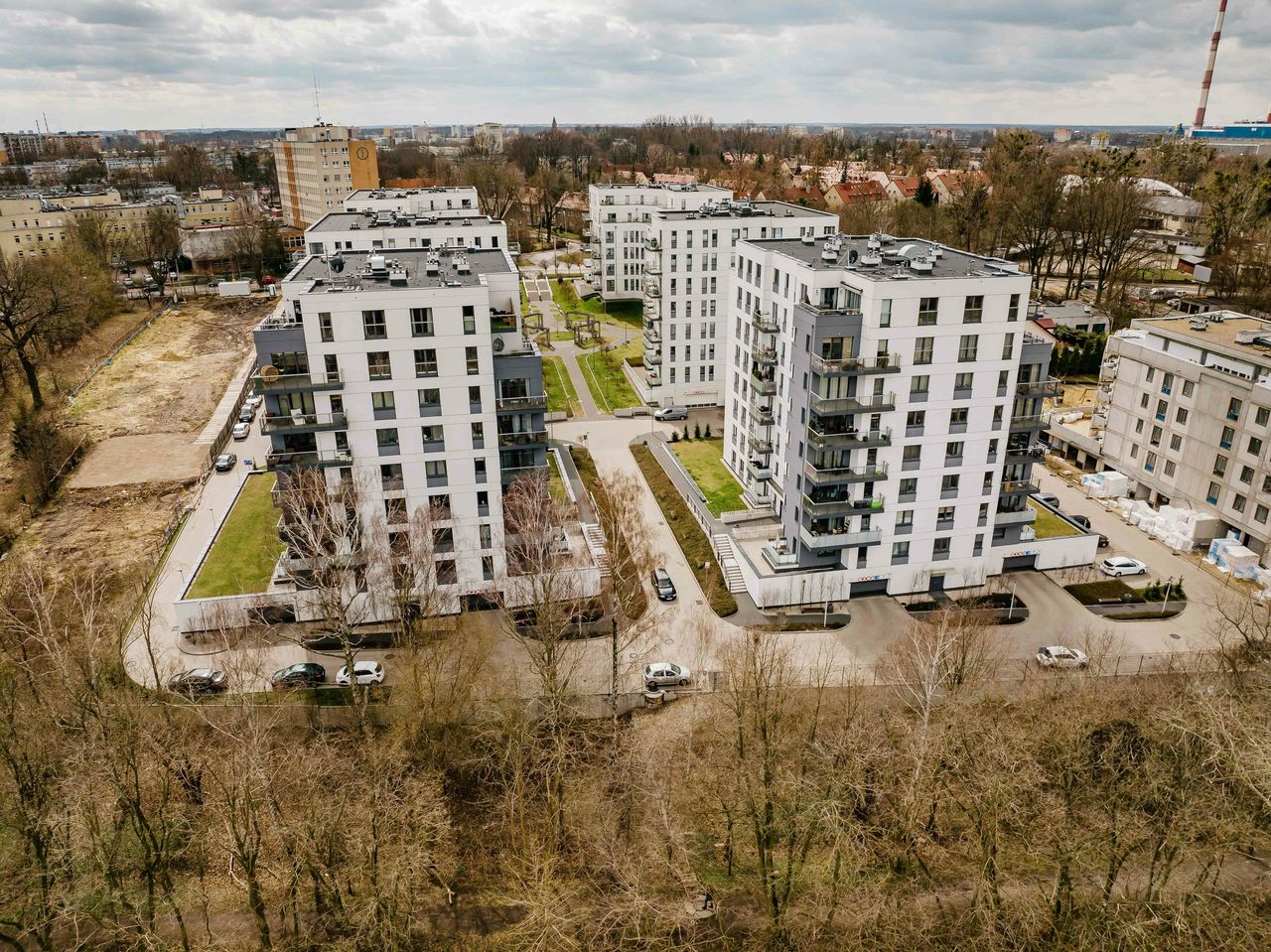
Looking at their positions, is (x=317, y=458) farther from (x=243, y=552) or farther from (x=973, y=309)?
(x=973, y=309)

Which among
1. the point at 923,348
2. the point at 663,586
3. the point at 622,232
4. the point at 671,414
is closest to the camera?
the point at 923,348

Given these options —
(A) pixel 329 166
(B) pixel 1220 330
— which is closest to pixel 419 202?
(B) pixel 1220 330

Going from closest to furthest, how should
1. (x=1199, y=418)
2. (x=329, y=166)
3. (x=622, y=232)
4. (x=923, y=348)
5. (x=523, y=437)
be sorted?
1. (x=923, y=348)
2. (x=523, y=437)
3. (x=1199, y=418)
4. (x=622, y=232)
5. (x=329, y=166)

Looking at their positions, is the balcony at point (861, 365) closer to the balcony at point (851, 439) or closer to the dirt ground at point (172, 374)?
the balcony at point (851, 439)

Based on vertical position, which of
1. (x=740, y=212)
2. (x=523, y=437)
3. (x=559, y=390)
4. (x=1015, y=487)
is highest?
(x=740, y=212)

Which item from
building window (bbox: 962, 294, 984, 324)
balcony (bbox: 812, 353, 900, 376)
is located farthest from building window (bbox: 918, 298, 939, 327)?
balcony (bbox: 812, 353, 900, 376)

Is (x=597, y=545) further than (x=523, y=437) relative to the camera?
Yes
